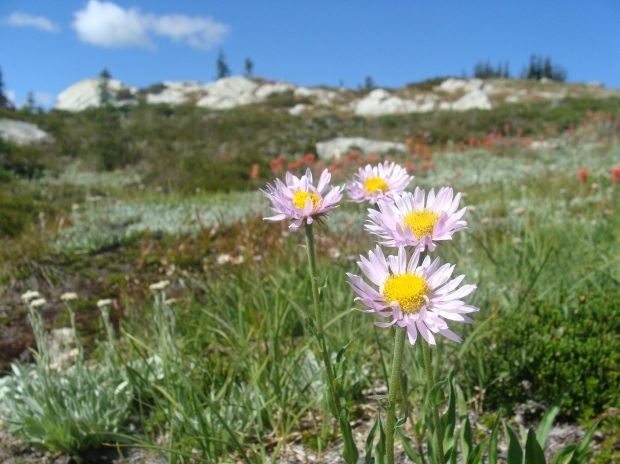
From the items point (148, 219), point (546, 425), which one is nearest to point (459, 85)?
point (148, 219)

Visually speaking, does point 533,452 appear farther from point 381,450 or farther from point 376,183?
point 376,183

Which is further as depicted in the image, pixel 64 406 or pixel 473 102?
pixel 473 102

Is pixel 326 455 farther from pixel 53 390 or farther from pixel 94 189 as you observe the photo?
pixel 94 189

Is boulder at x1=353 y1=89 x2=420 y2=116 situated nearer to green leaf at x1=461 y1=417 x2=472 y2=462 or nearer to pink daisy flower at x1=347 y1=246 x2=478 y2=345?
green leaf at x1=461 y1=417 x2=472 y2=462

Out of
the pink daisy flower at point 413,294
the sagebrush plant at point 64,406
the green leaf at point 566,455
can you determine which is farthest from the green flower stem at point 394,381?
the sagebrush plant at point 64,406

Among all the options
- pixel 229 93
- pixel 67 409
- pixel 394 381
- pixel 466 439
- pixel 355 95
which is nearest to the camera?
pixel 394 381

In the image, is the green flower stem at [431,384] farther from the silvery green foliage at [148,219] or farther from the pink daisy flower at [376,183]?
the silvery green foliage at [148,219]

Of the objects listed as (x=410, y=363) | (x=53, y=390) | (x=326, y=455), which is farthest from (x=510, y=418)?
(x=53, y=390)

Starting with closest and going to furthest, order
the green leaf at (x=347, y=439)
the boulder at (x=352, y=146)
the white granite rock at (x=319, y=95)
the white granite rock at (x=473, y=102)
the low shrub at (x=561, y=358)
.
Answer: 1. the green leaf at (x=347, y=439)
2. the low shrub at (x=561, y=358)
3. the boulder at (x=352, y=146)
4. the white granite rock at (x=473, y=102)
5. the white granite rock at (x=319, y=95)
